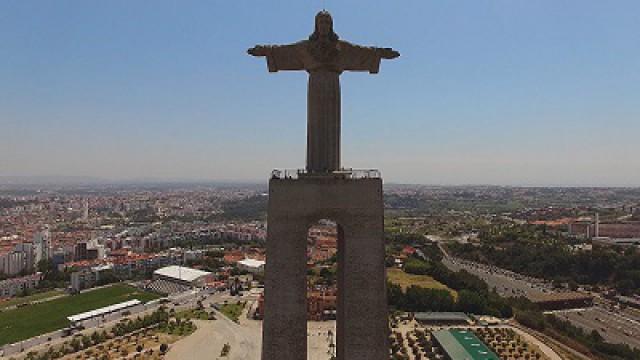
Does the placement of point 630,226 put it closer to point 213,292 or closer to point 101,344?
point 213,292

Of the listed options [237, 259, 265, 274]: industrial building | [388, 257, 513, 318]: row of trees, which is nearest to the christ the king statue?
[388, 257, 513, 318]: row of trees

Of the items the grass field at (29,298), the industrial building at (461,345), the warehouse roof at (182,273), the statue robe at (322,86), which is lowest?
the grass field at (29,298)

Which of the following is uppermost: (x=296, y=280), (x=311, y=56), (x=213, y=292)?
(x=311, y=56)

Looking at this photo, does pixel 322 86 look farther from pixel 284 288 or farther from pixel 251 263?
pixel 251 263

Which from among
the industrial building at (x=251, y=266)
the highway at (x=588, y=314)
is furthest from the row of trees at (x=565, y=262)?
the industrial building at (x=251, y=266)

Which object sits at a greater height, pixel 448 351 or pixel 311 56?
pixel 311 56

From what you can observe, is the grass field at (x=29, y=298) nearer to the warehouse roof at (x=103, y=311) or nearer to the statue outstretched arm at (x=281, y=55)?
Answer: the warehouse roof at (x=103, y=311)

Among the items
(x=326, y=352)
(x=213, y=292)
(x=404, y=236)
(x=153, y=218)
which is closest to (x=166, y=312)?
(x=213, y=292)
